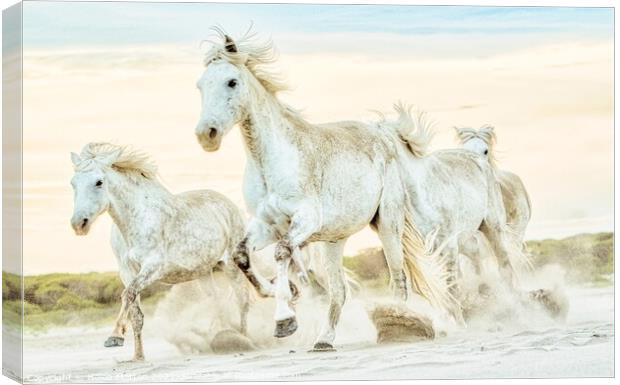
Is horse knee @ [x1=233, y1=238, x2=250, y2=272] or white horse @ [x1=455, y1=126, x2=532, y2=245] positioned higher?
white horse @ [x1=455, y1=126, x2=532, y2=245]

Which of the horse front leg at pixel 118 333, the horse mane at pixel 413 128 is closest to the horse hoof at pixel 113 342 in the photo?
the horse front leg at pixel 118 333

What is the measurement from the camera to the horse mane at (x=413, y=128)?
1338cm

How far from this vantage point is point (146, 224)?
1266cm

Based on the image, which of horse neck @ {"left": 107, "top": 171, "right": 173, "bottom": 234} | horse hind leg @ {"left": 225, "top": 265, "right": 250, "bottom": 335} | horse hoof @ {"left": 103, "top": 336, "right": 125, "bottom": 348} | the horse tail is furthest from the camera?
the horse tail

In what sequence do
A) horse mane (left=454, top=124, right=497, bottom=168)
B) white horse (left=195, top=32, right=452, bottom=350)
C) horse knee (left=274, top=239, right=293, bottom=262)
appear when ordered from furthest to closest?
horse mane (left=454, top=124, right=497, bottom=168), white horse (left=195, top=32, right=452, bottom=350), horse knee (left=274, top=239, right=293, bottom=262)

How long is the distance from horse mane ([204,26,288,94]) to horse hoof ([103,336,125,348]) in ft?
6.63

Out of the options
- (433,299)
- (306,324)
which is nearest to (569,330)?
(433,299)

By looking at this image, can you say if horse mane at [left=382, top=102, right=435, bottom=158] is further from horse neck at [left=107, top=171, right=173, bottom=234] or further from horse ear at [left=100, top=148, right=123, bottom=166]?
horse ear at [left=100, top=148, right=123, bottom=166]

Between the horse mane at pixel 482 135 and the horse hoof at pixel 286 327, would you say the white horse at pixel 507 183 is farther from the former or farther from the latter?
the horse hoof at pixel 286 327

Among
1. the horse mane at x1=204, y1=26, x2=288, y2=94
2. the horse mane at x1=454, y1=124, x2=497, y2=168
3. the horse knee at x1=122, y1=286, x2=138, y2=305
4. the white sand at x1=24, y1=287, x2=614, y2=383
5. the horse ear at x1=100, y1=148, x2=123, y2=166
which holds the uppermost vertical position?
the horse mane at x1=204, y1=26, x2=288, y2=94

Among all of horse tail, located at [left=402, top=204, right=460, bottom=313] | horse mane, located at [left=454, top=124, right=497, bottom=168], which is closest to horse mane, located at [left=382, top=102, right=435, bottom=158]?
horse mane, located at [left=454, top=124, right=497, bottom=168]

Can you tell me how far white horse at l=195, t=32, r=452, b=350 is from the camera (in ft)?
40.6

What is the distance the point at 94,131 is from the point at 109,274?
101cm

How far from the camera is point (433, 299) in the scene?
13391mm
